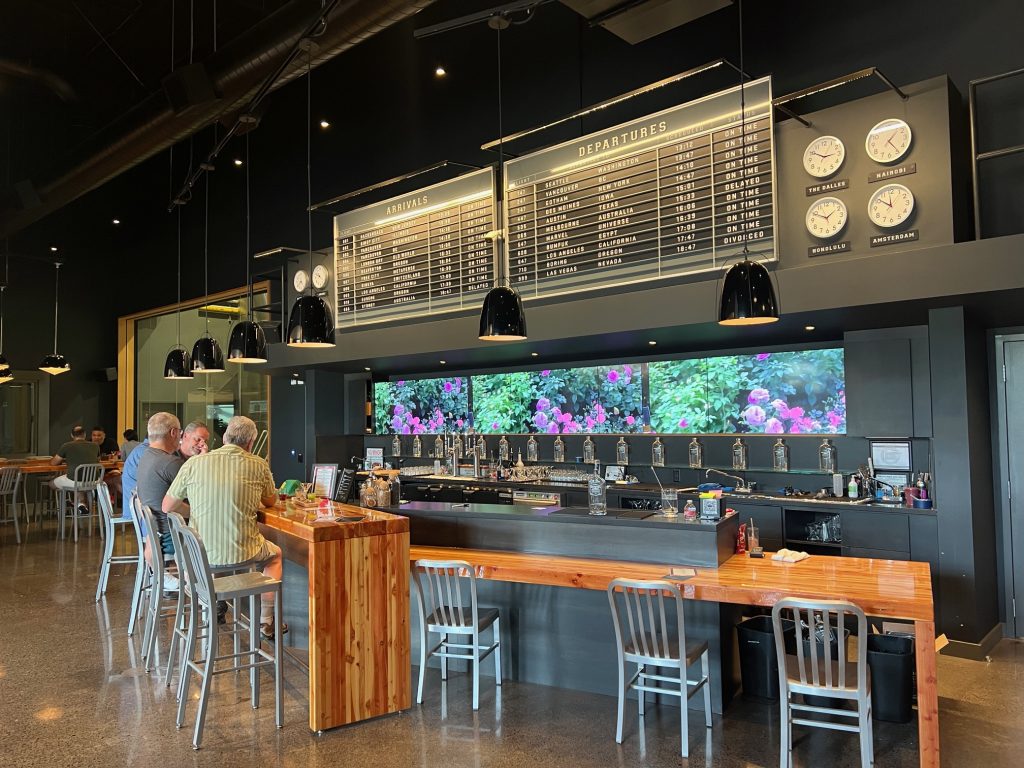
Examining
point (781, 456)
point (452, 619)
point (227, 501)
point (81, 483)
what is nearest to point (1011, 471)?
point (781, 456)

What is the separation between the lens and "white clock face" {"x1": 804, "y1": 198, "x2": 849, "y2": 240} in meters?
4.91

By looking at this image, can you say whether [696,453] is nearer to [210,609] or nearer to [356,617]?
[356,617]

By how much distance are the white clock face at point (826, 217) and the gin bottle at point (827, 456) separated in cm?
180

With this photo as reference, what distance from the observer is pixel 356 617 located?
149 inches

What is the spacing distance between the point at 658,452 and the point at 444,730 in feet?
12.7

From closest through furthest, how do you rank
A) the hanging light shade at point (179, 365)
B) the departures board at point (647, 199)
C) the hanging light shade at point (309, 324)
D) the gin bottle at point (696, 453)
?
the hanging light shade at point (309, 324) < the departures board at point (647, 199) < the gin bottle at point (696, 453) < the hanging light shade at point (179, 365)

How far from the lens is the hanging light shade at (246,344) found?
6.06m

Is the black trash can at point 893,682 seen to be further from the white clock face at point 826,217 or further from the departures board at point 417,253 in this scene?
the departures board at point 417,253

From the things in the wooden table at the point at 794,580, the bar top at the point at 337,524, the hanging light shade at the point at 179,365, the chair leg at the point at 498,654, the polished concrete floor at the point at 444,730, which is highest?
the hanging light shade at the point at 179,365

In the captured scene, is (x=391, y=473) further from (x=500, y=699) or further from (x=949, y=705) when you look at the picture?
(x=949, y=705)

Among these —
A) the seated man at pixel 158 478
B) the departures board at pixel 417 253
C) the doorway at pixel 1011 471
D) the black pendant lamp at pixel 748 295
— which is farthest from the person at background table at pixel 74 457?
the doorway at pixel 1011 471

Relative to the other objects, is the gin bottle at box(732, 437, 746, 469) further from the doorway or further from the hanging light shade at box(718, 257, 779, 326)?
the hanging light shade at box(718, 257, 779, 326)

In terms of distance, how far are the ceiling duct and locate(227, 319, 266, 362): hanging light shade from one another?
356cm

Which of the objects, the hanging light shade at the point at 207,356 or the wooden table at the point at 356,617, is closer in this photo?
the wooden table at the point at 356,617
